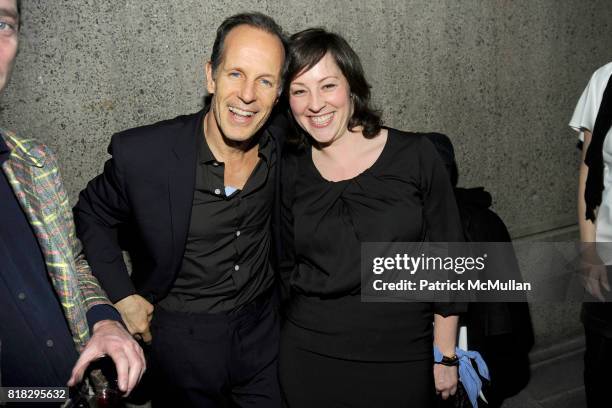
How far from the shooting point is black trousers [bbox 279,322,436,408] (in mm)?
2529

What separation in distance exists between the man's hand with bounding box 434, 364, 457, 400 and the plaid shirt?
1.59 metres

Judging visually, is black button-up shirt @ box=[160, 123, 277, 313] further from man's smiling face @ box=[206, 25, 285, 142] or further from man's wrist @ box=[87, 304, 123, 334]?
man's wrist @ box=[87, 304, 123, 334]

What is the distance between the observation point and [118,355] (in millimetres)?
1682

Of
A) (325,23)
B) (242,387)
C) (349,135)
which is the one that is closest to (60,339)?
(242,387)

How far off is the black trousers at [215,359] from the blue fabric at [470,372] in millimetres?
820

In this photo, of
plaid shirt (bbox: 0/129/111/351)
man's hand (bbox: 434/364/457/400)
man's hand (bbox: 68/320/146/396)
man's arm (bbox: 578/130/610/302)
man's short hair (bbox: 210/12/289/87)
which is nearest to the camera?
man's hand (bbox: 68/320/146/396)

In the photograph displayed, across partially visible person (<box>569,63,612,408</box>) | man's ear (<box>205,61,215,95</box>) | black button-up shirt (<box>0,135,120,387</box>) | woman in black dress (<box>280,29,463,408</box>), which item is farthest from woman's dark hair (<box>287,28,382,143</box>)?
Answer: black button-up shirt (<box>0,135,120,387</box>)

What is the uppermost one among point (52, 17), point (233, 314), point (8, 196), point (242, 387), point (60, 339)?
point (52, 17)

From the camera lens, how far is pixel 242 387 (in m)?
→ 2.67

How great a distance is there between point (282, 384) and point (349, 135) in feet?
3.98

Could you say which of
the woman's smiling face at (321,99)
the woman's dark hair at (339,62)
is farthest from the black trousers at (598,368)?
the woman's smiling face at (321,99)

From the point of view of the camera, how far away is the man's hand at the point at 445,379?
2631mm

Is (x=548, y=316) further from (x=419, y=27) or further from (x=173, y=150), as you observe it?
(x=173, y=150)

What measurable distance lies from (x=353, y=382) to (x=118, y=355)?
1.21m
